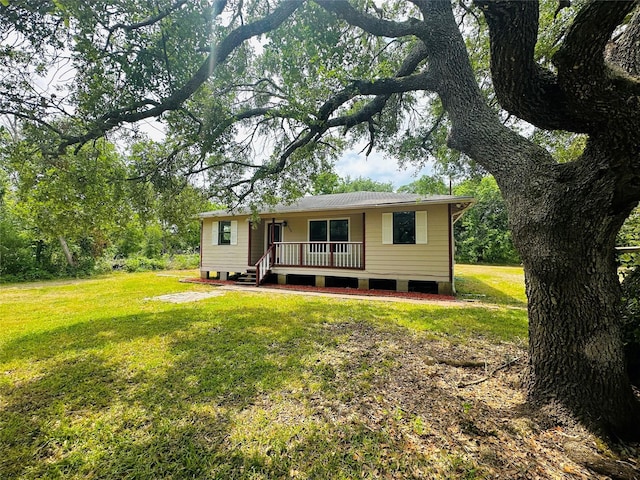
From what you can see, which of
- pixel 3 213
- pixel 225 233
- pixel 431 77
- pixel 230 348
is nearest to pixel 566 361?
pixel 431 77

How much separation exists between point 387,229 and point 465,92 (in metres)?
6.47

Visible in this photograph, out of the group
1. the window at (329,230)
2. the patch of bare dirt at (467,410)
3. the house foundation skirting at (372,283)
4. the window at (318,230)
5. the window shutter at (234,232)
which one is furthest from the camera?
the window shutter at (234,232)

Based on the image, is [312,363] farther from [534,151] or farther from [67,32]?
[67,32]

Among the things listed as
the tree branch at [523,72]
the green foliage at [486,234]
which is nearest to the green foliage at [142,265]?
the tree branch at [523,72]

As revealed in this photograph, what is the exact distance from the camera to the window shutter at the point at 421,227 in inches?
347

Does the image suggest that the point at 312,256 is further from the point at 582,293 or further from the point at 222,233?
the point at 582,293

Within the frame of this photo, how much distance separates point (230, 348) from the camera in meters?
4.00

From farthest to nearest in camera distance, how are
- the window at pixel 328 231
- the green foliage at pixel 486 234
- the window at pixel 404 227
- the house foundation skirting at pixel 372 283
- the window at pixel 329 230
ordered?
the green foliage at pixel 486 234 → the window at pixel 329 230 → the window at pixel 328 231 → the window at pixel 404 227 → the house foundation skirting at pixel 372 283

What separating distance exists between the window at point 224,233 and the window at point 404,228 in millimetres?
7191

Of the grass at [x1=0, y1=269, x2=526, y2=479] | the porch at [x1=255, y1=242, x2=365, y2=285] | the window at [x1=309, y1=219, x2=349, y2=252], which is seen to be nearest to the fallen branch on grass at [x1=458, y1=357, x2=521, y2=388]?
the grass at [x1=0, y1=269, x2=526, y2=479]

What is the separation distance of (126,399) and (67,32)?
14.2 ft

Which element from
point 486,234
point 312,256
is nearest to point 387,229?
point 312,256

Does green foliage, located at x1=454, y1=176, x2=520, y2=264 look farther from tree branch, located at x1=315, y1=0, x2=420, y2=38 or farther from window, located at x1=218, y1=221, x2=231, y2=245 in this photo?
tree branch, located at x1=315, y1=0, x2=420, y2=38

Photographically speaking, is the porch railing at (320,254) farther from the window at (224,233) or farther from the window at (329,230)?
the window at (224,233)
